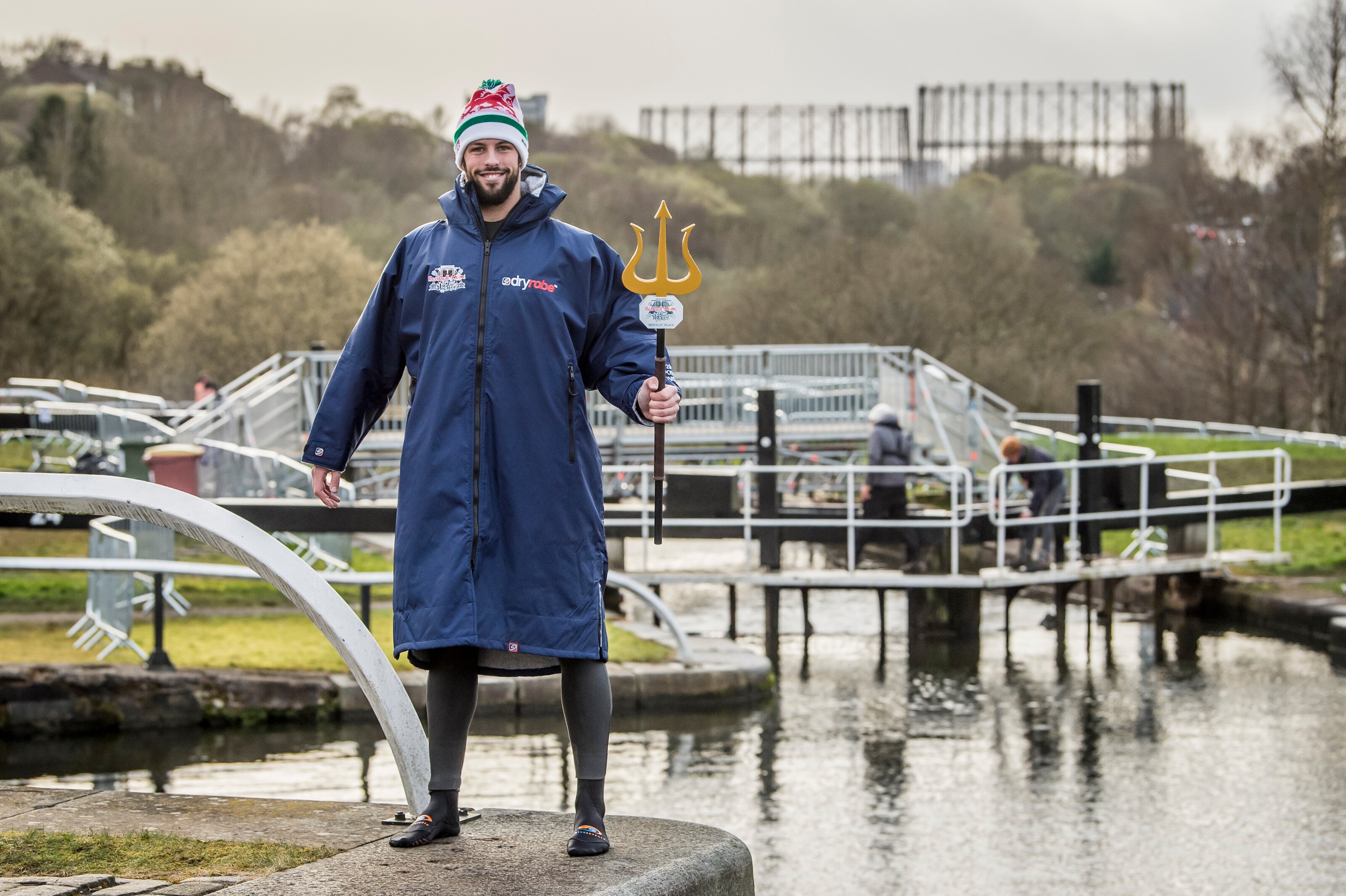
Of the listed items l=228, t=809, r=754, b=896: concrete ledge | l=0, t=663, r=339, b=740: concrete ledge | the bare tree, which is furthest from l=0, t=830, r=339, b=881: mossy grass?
the bare tree

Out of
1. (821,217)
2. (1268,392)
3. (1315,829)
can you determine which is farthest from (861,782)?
(821,217)

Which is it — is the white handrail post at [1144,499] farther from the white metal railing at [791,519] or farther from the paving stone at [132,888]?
the paving stone at [132,888]

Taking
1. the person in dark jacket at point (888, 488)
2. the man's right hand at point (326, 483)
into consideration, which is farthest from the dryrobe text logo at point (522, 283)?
the person in dark jacket at point (888, 488)

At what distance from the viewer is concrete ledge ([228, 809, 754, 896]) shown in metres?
3.80

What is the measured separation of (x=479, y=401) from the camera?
4.12 m

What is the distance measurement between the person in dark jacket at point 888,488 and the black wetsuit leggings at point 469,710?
1081cm

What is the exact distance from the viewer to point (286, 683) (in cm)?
1083

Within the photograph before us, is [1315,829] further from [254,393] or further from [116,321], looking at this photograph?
[116,321]

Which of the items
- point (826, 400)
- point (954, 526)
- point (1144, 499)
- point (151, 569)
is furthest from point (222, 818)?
point (826, 400)

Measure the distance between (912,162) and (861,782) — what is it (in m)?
65.9

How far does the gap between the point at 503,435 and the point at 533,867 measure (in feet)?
3.63

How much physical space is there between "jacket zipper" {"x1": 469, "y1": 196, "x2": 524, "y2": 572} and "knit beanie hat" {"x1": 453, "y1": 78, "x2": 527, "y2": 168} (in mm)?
301

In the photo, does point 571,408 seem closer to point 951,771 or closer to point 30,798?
point 30,798

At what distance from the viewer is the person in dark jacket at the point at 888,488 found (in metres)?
15.2
